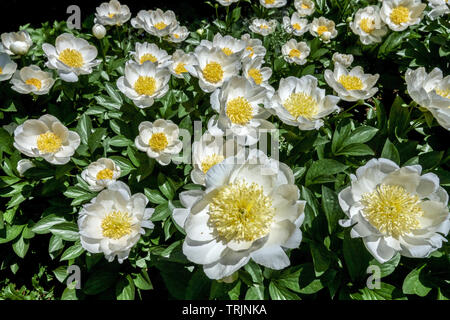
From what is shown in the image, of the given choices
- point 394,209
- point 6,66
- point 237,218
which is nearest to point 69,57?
point 6,66

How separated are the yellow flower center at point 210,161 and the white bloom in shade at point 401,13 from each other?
1826mm

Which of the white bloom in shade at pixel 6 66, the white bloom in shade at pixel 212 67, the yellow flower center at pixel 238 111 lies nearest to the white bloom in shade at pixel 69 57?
the white bloom in shade at pixel 6 66

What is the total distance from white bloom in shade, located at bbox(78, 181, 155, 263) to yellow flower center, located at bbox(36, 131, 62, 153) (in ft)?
1.37

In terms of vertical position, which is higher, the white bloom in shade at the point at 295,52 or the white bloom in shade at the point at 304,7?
the white bloom in shade at the point at 304,7

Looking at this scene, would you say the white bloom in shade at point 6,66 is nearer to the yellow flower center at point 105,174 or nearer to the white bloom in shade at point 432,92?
the yellow flower center at point 105,174

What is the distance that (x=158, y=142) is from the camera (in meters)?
1.64

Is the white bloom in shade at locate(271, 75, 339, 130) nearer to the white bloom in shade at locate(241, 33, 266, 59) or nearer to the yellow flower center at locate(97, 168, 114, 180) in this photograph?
the white bloom in shade at locate(241, 33, 266, 59)

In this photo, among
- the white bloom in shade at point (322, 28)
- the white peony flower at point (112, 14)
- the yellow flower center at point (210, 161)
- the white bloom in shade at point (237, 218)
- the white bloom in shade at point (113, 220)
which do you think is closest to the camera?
the white bloom in shade at point (237, 218)

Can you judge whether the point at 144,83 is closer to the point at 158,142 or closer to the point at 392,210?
the point at 158,142

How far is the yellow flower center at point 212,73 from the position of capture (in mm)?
1771

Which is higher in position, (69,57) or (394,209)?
(69,57)

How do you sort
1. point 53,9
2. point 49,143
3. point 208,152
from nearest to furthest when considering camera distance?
1. point 208,152
2. point 49,143
3. point 53,9

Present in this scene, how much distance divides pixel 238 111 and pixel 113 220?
29.9 inches
